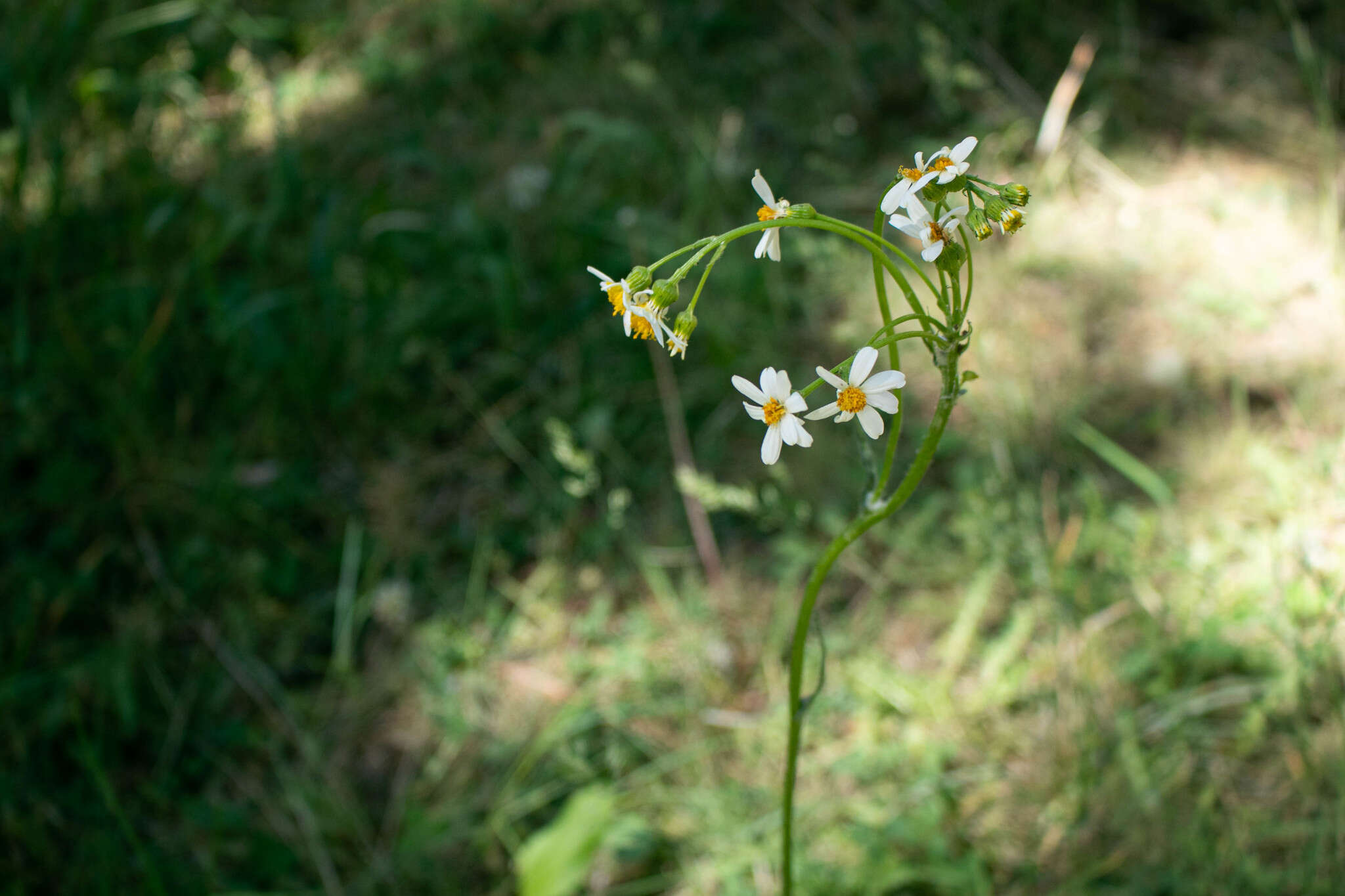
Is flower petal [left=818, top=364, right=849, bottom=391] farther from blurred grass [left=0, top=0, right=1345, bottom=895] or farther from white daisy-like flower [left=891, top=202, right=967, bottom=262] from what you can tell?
blurred grass [left=0, top=0, right=1345, bottom=895]

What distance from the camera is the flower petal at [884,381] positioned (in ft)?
2.22

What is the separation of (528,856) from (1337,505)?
146cm

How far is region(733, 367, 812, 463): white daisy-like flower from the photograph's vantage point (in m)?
0.70

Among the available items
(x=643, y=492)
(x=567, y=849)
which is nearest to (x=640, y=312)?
(x=567, y=849)

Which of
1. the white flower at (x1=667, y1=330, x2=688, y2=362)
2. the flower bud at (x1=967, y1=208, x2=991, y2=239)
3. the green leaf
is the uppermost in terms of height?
the flower bud at (x1=967, y1=208, x2=991, y2=239)

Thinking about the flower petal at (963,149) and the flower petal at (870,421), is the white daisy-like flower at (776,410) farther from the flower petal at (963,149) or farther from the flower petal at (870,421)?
the flower petal at (963,149)

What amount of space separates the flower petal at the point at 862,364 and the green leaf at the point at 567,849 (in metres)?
0.95

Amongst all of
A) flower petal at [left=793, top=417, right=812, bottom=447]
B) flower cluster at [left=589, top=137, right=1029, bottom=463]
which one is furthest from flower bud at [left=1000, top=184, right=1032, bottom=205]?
flower petal at [left=793, top=417, right=812, bottom=447]

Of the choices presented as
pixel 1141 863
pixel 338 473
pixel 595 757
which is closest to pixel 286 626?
pixel 338 473

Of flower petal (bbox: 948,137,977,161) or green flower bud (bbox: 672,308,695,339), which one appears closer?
flower petal (bbox: 948,137,977,161)

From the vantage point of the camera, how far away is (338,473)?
2.11 m

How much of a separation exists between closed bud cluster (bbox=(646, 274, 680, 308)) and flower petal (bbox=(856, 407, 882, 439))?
17 centimetres

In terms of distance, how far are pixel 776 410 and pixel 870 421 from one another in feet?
0.27

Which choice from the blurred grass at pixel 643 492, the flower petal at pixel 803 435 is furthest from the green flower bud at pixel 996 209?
the blurred grass at pixel 643 492
